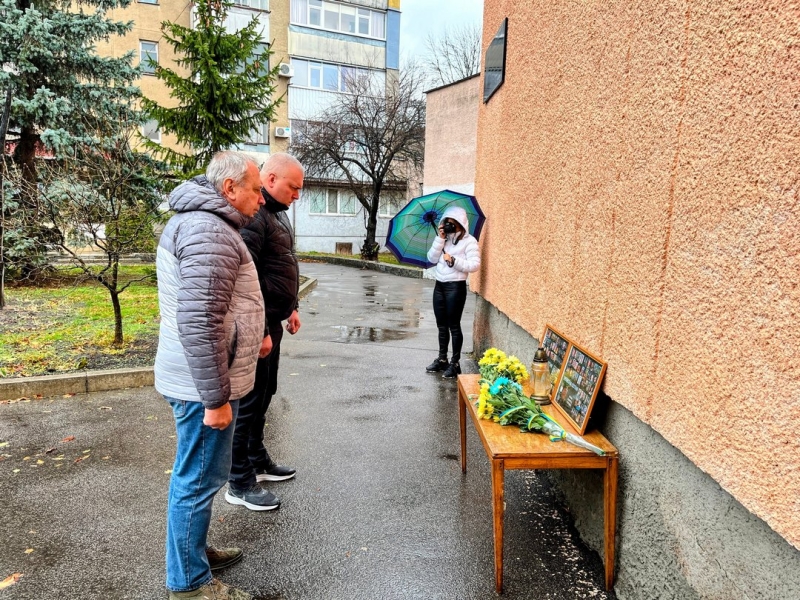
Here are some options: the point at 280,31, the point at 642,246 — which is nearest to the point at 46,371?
the point at 642,246

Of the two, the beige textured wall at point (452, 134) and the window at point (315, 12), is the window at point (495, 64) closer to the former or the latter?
the beige textured wall at point (452, 134)

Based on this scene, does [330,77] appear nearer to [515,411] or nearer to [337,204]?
[337,204]

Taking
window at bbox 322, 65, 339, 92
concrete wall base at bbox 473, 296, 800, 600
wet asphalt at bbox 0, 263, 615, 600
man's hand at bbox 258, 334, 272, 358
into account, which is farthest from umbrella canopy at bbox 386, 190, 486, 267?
window at bbox 322, 65, 339, 92

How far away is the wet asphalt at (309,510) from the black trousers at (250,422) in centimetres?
20

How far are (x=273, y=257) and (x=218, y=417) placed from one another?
137 centimetres

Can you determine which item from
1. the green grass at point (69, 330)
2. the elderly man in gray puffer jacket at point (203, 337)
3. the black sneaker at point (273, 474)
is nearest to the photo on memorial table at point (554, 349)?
the elderly man in gray puffer jacket at point (203, 337)

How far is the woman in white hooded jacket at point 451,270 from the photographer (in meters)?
6.30

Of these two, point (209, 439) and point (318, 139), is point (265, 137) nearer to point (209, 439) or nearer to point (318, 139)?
point (318, 139)

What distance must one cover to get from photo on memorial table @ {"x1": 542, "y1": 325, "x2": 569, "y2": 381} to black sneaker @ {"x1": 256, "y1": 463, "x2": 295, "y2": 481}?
1.92 m

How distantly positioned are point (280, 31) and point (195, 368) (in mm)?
29000

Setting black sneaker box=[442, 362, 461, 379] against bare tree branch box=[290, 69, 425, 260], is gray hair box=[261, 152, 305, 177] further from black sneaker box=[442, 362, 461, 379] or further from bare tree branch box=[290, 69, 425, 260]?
bare tree branch box=[290, 69, 425, 260]

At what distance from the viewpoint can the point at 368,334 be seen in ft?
30.2

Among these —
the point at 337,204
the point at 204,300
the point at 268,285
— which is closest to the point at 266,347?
the point at 268,285

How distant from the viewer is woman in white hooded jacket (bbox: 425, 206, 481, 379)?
20.7 feet
